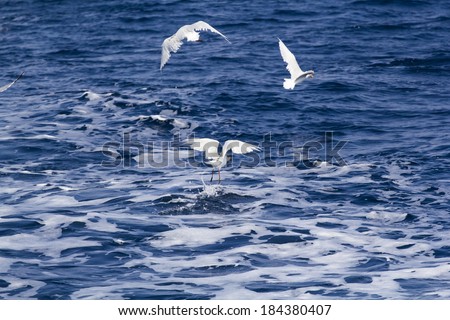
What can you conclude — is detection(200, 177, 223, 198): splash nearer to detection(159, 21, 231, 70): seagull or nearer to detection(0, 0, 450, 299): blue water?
detection(0, 0, 450, 299): blue water

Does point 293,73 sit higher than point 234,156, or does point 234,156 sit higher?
point 293,73

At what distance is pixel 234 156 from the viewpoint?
855 inches

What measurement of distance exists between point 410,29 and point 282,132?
1022 cm

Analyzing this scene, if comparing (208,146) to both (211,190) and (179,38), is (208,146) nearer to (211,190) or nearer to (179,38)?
(211,190)

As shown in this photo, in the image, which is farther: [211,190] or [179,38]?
[179,38]

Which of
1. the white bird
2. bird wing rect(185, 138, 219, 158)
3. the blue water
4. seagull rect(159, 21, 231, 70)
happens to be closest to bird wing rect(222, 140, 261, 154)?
bird wing rect(185, 138, 219, 158)

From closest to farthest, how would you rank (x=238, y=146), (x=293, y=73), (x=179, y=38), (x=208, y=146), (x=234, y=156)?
1. (x=238, y=146)
2. (x=208, y=146)
3. (x=293, y=73)
4. (x=179, y=38)
5. (x=234, y=156)

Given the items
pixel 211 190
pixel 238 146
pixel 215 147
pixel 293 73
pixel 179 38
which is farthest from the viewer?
pixel 179 38

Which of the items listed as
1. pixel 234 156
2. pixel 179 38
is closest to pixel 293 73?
pixel 234 156

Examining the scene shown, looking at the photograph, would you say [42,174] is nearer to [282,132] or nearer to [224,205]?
[224,205]

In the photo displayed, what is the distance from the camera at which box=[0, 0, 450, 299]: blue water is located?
15305 mm

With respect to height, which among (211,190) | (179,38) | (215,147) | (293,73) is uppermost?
(179,38)

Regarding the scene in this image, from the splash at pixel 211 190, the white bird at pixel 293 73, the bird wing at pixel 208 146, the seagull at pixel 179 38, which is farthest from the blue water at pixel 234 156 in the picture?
the seagull at pixel 179 38
